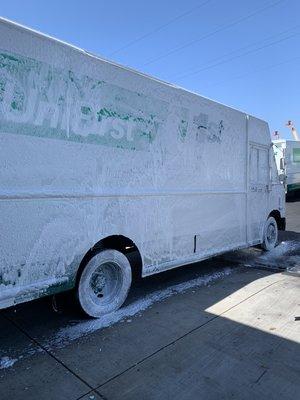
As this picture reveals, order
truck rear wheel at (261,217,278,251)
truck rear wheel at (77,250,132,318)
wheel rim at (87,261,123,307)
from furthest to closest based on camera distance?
truck rear wheel at (261,217,278,251)
wheel rim at (87,261,123,307)
truck rear wheel at (77,250,132,318)

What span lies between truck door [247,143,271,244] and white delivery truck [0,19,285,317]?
101 cm

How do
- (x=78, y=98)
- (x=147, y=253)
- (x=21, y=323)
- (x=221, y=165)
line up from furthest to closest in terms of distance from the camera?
(x=221, y=165) < (x=147, y=253) < (x=21, y=323) < (x=78, y=98)

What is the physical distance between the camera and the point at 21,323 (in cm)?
430

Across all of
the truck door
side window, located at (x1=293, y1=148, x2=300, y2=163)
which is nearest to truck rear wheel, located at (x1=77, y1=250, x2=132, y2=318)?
the truck door

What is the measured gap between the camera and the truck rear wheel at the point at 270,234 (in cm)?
794

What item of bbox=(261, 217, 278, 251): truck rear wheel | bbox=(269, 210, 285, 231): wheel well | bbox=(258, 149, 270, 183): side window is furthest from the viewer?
bbox=(269, 210, 285, 231): wheel well

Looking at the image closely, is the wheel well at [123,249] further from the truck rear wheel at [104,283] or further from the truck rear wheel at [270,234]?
the truck rear wheel at [270,234]

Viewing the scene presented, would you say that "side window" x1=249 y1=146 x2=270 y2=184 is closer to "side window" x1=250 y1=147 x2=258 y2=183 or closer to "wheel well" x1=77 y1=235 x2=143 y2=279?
"side window" x1=250 y1=147 x2=258 y2=183

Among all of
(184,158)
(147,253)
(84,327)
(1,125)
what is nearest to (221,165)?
(184,158)

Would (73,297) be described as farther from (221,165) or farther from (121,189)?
(221,165)

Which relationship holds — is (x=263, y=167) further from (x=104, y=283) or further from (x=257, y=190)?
(x=104, y=283)

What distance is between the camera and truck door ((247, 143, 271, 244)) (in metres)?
7.23

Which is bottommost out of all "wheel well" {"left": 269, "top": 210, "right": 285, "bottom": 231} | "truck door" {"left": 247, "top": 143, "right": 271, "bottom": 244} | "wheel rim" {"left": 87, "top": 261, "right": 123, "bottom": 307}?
"wheel rim" {"left": 87, "top": 261, "right": 123, "bottom": 307}

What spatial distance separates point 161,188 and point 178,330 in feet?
5.96
